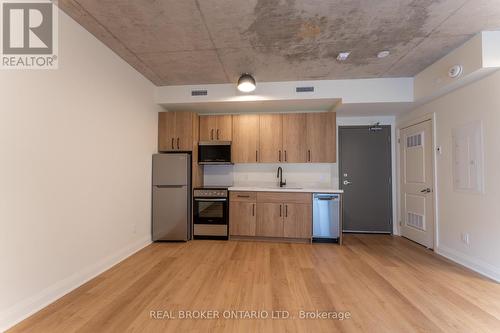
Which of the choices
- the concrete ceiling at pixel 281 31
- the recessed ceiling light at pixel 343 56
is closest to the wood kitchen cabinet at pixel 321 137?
the concrete ceiling at pixel 281 31

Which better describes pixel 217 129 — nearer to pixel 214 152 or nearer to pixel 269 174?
pixel 214 152

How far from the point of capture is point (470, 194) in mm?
2732

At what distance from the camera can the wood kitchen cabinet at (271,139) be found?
408 centimetres

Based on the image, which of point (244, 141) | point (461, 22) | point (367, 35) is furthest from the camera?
point (244, 141)

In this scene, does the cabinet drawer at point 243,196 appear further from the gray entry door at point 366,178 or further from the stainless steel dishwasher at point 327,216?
the gray entry door at point 366,178

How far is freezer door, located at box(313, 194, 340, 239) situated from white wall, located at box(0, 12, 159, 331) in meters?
2.88

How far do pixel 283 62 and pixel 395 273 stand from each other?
3.03 metres

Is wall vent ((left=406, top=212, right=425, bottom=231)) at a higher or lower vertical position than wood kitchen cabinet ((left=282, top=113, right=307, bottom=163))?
lower

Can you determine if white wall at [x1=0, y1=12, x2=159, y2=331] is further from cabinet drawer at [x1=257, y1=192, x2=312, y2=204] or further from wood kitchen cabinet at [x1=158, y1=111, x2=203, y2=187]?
cabinet drawer at [x1=257, y1=192, x2=312, y2=204]

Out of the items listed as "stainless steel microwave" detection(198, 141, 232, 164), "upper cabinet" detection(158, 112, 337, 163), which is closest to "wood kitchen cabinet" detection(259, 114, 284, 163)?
"upper cabinet" detection(158, 112, 337, 163)

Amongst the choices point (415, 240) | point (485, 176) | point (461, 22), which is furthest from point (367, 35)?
point (415, 240)

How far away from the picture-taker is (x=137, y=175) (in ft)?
10.9

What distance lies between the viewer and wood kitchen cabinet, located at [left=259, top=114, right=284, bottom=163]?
13.4ft

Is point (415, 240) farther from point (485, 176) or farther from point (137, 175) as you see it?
point (137, 175)
